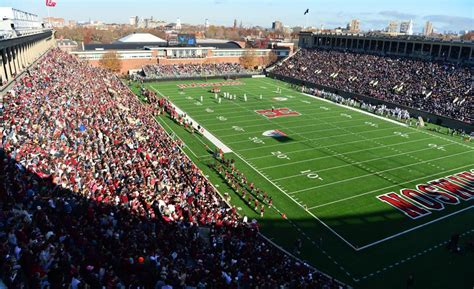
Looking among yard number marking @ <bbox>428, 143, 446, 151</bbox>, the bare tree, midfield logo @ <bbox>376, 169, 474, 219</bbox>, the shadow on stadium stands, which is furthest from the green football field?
the bare tree

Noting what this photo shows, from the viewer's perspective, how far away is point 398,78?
160 feet

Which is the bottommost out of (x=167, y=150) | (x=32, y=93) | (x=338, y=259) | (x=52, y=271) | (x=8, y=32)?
(x=338, y=259)

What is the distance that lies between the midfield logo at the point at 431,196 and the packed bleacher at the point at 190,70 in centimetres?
4440

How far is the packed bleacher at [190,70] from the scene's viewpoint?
A: 59875 mm

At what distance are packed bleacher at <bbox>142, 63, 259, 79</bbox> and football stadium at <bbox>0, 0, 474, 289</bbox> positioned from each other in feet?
58.1

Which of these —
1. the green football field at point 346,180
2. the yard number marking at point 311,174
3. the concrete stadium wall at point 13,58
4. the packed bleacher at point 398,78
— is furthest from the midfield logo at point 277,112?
the concrete stadium wall at point 13,58

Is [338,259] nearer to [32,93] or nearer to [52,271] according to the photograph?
[52,271]

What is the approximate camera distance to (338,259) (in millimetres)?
16031

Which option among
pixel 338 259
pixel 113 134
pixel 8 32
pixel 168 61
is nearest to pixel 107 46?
pixel 168 61

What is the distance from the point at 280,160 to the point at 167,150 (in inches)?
312

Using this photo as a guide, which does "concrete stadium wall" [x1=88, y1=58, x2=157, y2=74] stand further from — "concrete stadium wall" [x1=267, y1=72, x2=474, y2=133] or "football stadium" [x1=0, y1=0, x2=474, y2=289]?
"concrete stadium wall" [x1=267, y1=72, x2=474, y2=133]

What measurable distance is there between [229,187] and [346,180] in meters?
7.26

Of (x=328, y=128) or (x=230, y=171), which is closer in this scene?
(x=230, y=171)

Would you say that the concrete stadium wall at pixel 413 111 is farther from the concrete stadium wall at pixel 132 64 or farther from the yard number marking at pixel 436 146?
the concrete stadium wall at pixel 132 64
